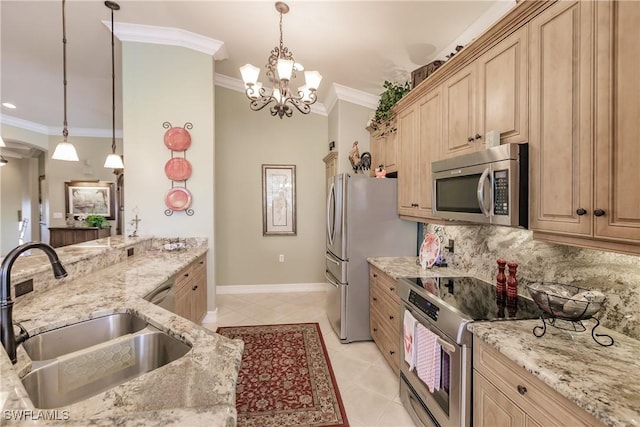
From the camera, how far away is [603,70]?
3.76 feet

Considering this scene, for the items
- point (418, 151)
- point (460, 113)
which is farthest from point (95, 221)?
point (460, 113)

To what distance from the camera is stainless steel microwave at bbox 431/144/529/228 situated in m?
1.50

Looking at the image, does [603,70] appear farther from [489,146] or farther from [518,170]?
[489,146]

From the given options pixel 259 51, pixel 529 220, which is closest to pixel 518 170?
pixel 529 220

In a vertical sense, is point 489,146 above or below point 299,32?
below

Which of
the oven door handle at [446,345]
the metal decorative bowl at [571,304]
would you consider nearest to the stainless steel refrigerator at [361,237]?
the oven door handle at [446,345]

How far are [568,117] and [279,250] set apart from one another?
419 centimetres

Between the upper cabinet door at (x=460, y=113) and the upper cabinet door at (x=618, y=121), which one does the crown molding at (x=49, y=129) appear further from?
A: the upper cabinet door at (x=618, y=121)

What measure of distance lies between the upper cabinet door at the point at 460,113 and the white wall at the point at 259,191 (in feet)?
9.59

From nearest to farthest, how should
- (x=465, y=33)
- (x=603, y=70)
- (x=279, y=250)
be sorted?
(x=603, y=70)
(x=465, y=33)
(x=279, y=250)

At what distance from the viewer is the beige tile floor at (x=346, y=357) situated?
6.86 feet

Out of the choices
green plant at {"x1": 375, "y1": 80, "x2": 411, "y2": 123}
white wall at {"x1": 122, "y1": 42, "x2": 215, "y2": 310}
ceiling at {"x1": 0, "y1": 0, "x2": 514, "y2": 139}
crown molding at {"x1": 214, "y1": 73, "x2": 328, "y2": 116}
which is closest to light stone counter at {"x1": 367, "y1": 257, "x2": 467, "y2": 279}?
green plant at {"x1": 375, "y1": 80, "x2": 411, "y2": 123}

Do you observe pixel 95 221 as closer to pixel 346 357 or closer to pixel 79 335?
pixel 79 335

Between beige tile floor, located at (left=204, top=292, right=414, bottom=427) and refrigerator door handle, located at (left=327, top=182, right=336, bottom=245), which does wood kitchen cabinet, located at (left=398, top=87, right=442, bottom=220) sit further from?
beige tile floor, located at (left=204, top=292, right=414, bottom=427)
